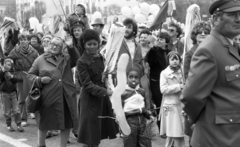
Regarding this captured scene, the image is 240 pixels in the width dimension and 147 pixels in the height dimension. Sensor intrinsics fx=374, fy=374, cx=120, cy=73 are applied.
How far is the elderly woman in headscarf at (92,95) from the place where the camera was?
524 centimetres

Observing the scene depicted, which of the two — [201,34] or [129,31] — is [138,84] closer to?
[201,34]

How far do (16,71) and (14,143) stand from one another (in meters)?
2.02

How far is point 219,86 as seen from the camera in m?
2.96

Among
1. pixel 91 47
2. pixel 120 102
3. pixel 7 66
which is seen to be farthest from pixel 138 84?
pixel 7 66

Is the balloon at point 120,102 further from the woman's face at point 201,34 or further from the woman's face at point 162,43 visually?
the woman's face at point 162,43

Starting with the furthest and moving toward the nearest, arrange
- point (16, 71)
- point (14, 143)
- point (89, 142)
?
point (16, 71) < point (14, 143) < point (89, 142)

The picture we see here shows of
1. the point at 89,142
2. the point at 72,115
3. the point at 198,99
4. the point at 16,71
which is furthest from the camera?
the point at 16,71

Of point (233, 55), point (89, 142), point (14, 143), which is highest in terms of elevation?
point (233, 55)

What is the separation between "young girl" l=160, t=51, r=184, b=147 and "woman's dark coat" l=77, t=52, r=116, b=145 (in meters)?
0.97

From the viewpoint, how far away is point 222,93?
294 centimetres

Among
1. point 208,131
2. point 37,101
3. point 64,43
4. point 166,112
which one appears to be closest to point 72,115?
point 37,101

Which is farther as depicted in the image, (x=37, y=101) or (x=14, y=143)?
(x=14, y=143)

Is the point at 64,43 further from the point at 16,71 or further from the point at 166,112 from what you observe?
the point at 16,71

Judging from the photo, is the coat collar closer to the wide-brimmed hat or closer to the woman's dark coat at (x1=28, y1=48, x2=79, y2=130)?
the wide-brimmed hat
